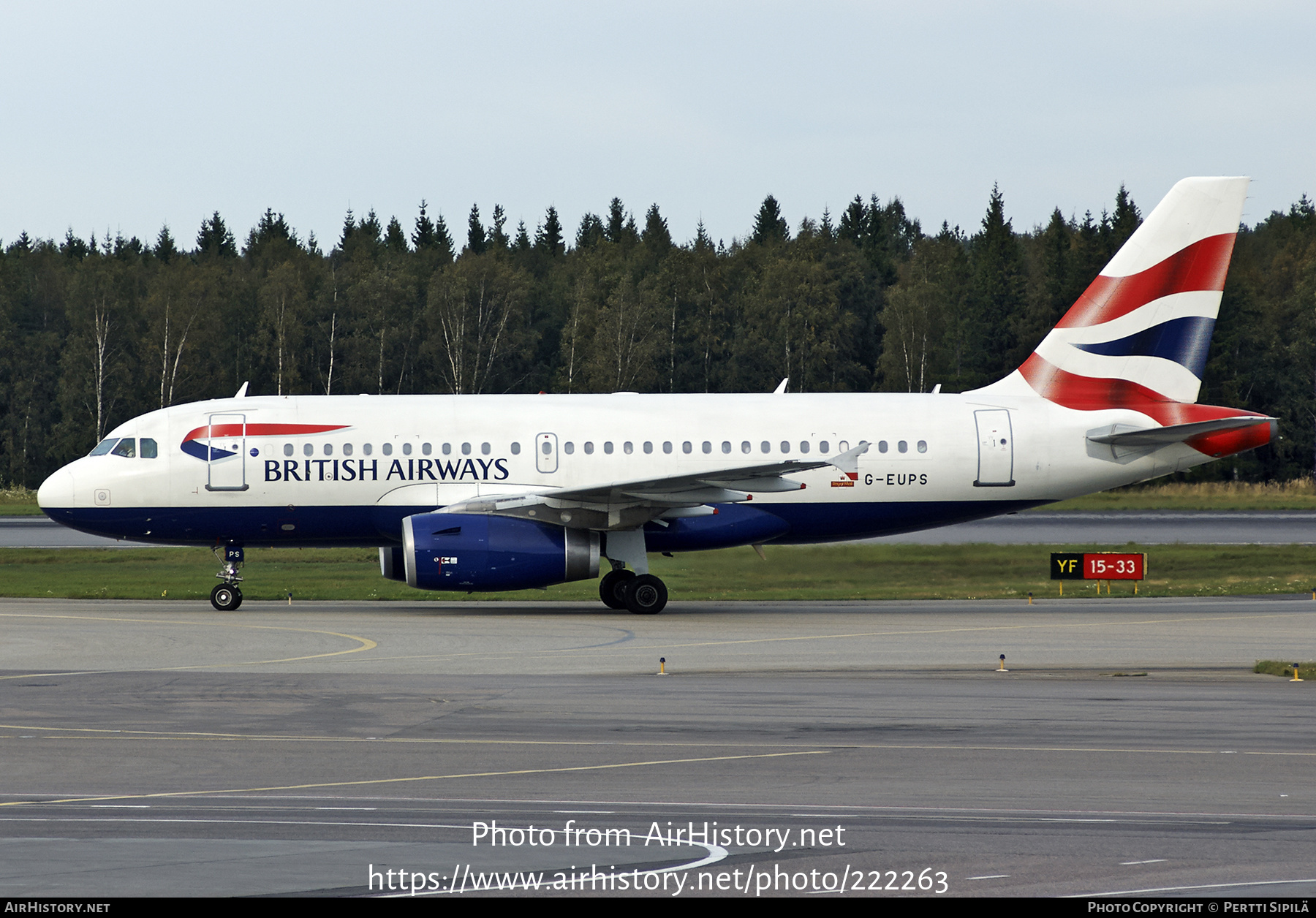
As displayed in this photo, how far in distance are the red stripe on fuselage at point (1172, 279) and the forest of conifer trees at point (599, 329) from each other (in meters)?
52.8

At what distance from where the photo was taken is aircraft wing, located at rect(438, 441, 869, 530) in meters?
25.5

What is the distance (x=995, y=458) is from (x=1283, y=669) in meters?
10.6

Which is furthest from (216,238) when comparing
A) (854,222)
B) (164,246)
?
(854,222)

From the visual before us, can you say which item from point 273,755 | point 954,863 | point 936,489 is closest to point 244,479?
point 936,489

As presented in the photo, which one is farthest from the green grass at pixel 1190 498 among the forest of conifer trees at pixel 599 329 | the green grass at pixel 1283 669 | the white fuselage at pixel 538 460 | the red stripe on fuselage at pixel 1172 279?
the green grass at pixel 1283 669

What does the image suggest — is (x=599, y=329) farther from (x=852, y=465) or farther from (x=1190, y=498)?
(x=852, y=465)

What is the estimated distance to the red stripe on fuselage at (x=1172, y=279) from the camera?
96.3 feet

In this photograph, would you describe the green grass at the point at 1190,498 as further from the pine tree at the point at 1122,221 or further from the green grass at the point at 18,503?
the pine tree at the point at 1122,221

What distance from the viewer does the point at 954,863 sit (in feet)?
28.2

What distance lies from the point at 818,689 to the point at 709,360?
7703 cm

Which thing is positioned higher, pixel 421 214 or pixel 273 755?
pixel 421 214

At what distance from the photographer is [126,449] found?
2845 centimetres

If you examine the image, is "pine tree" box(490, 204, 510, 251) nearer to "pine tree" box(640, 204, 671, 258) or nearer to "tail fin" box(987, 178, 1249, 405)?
"pine tree" box(640, 204, 671, 258)

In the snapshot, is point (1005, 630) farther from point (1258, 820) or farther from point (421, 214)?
point (421, 214)
